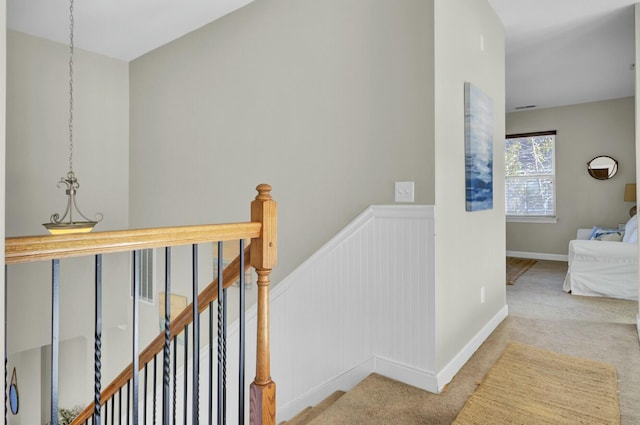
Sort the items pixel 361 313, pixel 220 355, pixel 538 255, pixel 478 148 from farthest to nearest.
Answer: pixel 538 255 → pixel 478 148 → pixel 361 313 → pixel 220 355

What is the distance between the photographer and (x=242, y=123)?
3.17 m

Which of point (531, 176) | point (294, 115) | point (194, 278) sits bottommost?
point (194, 278)

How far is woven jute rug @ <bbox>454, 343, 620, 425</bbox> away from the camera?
1.82 meters

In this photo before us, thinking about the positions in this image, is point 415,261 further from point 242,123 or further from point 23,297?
point 23,297

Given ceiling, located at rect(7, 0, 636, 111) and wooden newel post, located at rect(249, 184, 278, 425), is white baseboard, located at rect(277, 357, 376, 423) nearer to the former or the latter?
wooden newel post, located at rect(249, 184, 278, 425)

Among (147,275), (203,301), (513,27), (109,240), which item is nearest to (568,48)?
(513,27)

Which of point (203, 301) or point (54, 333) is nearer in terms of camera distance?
point (54, 333)

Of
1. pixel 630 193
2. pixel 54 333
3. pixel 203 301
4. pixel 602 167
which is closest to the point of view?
pixel 54 333

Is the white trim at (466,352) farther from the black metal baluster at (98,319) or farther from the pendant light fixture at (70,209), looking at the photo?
the pendant light fixture at (70,209)

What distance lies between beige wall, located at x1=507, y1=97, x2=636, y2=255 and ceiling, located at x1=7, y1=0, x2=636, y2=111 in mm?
1528

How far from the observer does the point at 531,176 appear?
21.4 ft

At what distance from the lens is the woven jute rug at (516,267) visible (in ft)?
16.3

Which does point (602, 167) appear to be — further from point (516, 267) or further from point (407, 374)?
point (407, 374)

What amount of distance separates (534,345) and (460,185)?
1237mm
